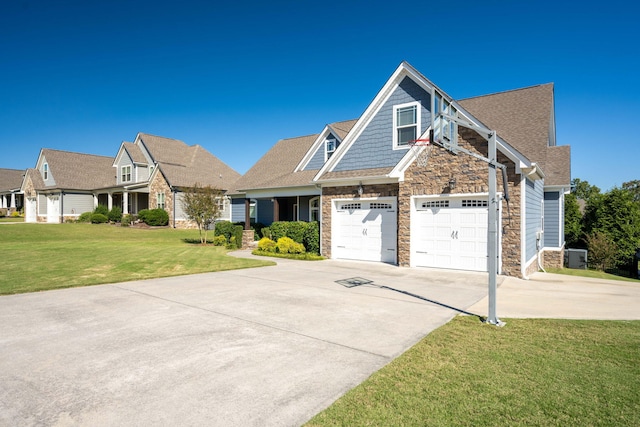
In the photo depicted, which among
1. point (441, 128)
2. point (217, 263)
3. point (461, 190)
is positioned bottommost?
point (217, 263)

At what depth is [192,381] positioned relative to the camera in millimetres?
4191

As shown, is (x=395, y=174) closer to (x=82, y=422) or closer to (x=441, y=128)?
(x=441, y=128)

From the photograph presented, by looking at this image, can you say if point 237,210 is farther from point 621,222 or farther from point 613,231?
point 621,222

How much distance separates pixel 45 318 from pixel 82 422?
437 cm

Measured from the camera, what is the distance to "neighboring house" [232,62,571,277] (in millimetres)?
11633

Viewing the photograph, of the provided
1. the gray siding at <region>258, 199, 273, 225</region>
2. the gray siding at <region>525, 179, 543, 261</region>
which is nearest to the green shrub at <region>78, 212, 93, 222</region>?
the gray siding at <region>258, 199, 273, 225</region>

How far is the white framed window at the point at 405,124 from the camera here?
46.2 ft

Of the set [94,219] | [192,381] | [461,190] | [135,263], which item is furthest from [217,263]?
[94,219]

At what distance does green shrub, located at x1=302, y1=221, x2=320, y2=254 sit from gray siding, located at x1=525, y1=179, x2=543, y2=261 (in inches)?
332

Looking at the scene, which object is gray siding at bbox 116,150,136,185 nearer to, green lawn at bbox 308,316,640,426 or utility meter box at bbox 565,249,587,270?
utility meter box at bbox 565,249,587,270

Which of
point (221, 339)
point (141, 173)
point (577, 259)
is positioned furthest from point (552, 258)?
point (141, 173)

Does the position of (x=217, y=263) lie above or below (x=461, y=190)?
below

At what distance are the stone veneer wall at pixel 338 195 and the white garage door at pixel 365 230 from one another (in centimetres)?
22

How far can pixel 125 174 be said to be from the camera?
119 feet
